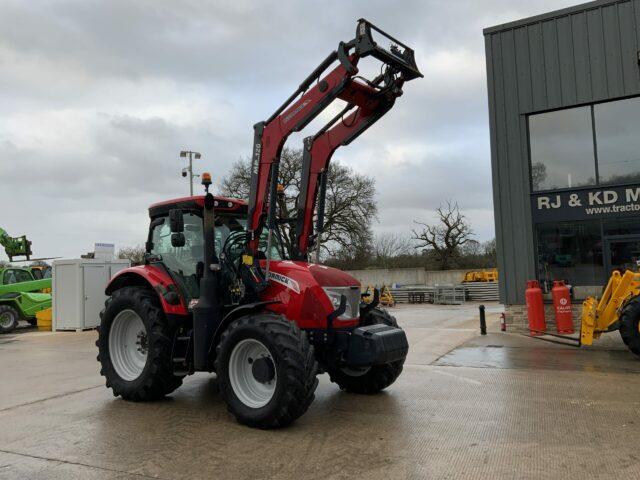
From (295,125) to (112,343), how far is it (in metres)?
3.61

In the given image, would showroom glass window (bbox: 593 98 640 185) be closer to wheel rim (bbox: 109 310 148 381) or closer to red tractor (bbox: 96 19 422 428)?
red tractor (bbox: 96 19 422 428)

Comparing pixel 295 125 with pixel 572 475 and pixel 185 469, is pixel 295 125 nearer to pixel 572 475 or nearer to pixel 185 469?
pixel 185 469

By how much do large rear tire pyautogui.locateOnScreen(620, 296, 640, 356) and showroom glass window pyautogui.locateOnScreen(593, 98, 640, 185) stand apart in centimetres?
467

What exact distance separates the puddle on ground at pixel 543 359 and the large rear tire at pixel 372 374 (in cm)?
254

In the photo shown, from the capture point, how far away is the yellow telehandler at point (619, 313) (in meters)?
8.87

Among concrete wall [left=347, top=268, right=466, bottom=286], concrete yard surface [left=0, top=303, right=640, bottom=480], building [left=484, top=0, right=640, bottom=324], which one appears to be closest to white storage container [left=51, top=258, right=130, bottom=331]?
concrete yard surface [left=0, top=303, right=640, bottom=480]

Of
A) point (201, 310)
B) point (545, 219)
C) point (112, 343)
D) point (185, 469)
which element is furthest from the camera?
point (545, 219)

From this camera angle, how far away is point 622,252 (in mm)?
12406

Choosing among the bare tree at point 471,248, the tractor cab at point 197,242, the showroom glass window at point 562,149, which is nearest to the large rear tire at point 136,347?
the tractor cab at point 197,242

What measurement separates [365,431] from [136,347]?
334 centimetres

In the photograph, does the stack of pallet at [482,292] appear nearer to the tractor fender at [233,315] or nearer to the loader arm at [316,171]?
the loader arm at [316,171]

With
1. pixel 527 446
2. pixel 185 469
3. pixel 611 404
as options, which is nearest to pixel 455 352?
pixel 611 404

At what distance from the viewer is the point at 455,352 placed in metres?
10.2

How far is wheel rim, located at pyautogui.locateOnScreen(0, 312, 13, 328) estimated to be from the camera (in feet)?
59.2
